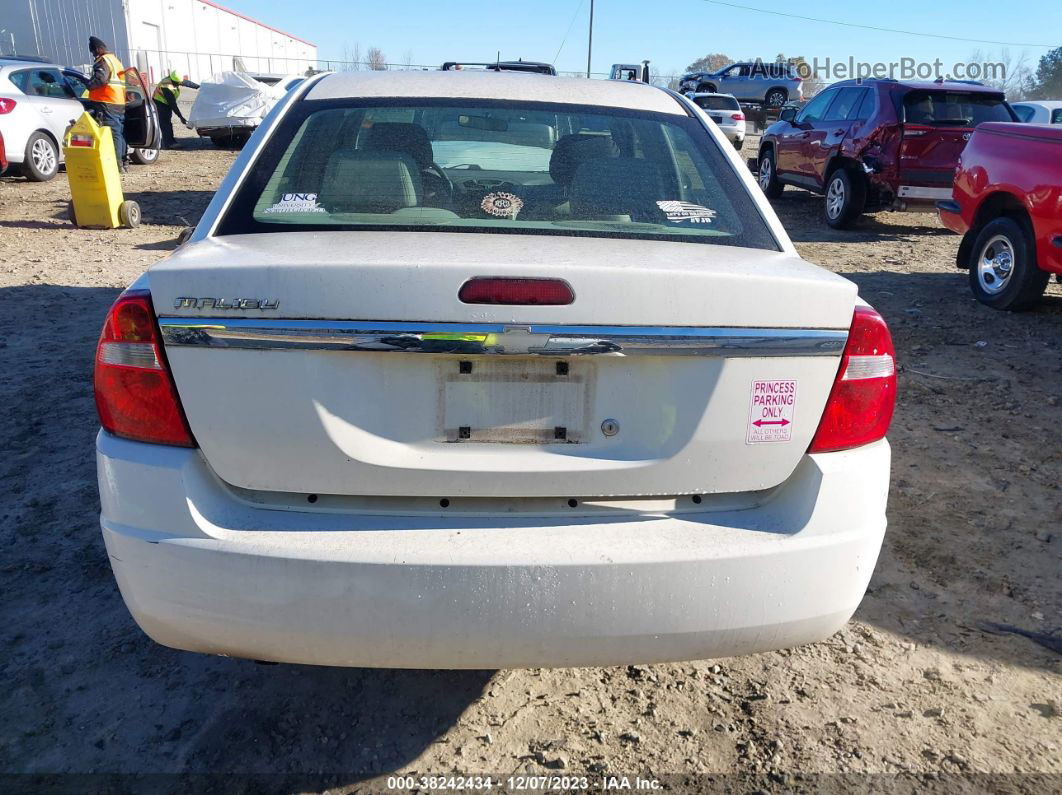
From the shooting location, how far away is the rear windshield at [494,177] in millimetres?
2367

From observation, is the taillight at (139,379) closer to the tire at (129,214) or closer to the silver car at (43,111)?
the tire at (129,214)

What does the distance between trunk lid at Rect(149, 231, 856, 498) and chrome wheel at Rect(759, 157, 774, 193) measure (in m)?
12.8

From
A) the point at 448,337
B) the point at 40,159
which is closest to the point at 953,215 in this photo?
the point at 448,337

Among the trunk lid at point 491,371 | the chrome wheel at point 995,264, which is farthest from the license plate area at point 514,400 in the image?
the chrome wheel at point 995,264

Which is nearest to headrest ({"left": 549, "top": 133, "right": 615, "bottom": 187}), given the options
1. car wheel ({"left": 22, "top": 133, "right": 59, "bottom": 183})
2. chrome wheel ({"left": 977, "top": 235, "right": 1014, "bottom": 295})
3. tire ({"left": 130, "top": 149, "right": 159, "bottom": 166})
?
chrome wheel ({"left": 977, "top": 235, "right": 1014, "bottom": 295})

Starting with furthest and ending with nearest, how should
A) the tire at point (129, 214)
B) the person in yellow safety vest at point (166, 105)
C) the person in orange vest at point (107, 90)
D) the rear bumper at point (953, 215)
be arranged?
the person in yellow safety vest at point (166, 105) < the person in orange vest at point (107, 90) < the tire at point (129, 214) < the rear bumper at point (953, 215)

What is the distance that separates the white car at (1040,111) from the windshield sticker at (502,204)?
1458 centimetres

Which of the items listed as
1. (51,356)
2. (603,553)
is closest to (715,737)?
(603,553)

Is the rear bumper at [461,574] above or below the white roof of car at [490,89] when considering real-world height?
below

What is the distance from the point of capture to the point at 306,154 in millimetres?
2609

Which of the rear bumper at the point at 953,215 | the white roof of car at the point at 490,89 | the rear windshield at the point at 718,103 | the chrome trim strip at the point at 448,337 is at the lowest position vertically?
the rear bumper at the point at 953,215

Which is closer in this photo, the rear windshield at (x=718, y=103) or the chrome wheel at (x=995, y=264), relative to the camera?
the chrome wheel at (x=995, y=264)

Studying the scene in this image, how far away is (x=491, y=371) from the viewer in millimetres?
1891

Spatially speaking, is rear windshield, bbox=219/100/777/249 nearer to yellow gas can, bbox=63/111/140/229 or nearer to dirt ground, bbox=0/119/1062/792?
dirt ground, bbox=0/119/1062/792
